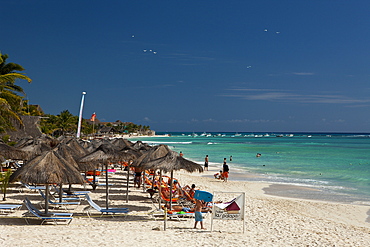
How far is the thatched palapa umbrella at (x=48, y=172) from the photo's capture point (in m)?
8.37

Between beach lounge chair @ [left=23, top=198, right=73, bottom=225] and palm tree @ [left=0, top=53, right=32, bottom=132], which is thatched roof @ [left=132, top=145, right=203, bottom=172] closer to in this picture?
beach lounge chair @ [left=23, top=198, right=73, bottom=225]

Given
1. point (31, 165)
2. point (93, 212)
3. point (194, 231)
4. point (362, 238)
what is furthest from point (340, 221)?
point (31, 165)

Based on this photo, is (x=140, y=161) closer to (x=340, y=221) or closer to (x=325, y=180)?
(x=340, y=221)

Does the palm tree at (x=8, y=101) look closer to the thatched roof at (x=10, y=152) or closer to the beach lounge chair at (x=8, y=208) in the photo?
the thatched roof at (x=10, y=152)

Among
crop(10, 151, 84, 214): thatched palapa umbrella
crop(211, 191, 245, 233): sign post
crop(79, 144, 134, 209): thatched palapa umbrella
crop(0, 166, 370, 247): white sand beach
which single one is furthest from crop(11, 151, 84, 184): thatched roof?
crop(211, 191, 245, 233): sign post

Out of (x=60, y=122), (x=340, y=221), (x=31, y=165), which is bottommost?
(x=340, y=221)

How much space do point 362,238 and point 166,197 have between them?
213 inches

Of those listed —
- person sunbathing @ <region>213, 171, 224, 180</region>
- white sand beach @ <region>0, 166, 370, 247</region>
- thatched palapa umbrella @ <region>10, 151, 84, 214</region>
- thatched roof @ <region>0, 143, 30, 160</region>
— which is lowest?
white sand beach @ <region>0, 166, 370, 247</region>

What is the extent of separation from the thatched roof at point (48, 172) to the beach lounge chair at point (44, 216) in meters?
0.76

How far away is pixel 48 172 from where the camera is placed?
8492 millimetres

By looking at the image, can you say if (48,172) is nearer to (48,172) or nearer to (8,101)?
(48,172)

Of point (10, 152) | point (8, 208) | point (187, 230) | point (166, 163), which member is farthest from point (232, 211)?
point (10, 152)

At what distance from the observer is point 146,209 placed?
11195 millimetres

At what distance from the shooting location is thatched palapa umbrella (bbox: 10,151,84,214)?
837cm
